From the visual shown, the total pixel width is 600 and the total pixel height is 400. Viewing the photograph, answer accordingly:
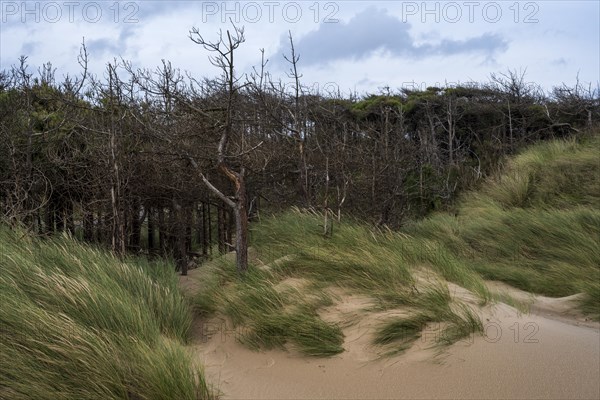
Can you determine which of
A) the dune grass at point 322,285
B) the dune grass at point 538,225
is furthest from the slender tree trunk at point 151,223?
the dune grass at point 538,225

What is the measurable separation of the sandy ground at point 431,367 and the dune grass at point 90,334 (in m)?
0.46

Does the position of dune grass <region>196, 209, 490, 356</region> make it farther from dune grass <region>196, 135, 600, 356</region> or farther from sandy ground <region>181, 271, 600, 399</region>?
sandy ground <region>181, 271, 600, 399</region>

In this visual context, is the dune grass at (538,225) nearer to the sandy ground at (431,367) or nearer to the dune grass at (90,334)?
the sandy ground at (431,367)

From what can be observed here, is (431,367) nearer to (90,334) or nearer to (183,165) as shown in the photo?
(90,334)

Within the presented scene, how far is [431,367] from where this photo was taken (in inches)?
156

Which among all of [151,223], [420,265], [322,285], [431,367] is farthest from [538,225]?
[151,223]

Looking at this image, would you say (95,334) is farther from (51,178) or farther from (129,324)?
(51,178)

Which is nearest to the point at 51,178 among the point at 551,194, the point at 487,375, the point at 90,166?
the point at 90,166

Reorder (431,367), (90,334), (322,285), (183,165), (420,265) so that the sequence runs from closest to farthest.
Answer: (90,334) → (431,367) → (322,285) → (420,265) → (183,165)

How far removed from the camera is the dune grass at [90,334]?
3.51m

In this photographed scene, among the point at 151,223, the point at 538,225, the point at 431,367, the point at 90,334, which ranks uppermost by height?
the point at 151,223

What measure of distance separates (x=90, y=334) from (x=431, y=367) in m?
2.25

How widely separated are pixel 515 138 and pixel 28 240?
516 inches

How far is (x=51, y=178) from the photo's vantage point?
28.7ft
